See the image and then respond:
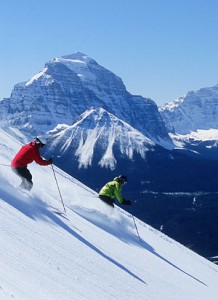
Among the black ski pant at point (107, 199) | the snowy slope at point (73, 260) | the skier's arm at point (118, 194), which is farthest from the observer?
the black ski pant at point (107, 199)

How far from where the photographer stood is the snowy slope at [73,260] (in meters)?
8.21

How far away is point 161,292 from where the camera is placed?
1351cm

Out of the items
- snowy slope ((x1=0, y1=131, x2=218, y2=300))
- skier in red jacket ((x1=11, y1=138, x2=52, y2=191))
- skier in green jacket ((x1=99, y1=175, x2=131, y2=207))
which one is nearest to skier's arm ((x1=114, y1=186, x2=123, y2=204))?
skier in green jacket ((x1=99, y1=175, x2=131, y2=207))

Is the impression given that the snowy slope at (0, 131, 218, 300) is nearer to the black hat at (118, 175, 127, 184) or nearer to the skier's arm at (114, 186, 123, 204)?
the skier's arm at (114, 186, 123, 204)

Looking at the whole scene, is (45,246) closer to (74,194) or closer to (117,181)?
(117,181)

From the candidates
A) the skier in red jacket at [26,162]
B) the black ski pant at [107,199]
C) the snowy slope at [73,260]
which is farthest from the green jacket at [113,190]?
the skier in red jacket at [26,162]

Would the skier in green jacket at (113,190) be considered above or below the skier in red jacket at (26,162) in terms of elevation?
above

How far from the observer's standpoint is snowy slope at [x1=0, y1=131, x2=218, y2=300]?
8.21 metres

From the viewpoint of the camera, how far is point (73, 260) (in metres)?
11.1

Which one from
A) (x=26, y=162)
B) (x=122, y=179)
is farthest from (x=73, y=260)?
(x=122, y=179)

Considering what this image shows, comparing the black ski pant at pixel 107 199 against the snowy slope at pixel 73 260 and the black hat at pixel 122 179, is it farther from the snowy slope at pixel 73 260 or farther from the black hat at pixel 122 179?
the black hat at pixel 122 179

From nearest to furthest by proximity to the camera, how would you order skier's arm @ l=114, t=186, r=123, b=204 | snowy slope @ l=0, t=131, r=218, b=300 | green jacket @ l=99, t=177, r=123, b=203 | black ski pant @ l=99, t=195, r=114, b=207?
snowy slope @ l=0, t=131, r=218, b=300 → skier's arm @ l=114, t=186, r=123, b=204 → green jacket @ l=99, t=177, r=123, b=203 → black ski pant @ l=99, t=195, r=114, b=207

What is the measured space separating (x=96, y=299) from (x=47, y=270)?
1069 mm

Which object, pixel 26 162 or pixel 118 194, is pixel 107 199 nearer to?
pixel 118 194
